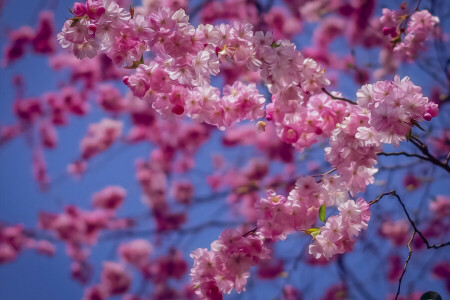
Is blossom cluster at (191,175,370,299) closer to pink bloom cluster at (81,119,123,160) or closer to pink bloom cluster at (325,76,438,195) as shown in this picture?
pink bloom cluster at (325,76,438,195)

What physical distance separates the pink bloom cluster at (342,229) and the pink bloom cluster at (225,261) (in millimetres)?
329

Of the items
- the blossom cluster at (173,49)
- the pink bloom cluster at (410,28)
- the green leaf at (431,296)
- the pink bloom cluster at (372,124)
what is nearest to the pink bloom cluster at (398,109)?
the pink bloom cluster at (372,124)

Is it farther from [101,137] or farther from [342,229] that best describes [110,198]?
[342,229]

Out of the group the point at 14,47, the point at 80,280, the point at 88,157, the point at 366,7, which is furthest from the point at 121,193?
the point at 366,7

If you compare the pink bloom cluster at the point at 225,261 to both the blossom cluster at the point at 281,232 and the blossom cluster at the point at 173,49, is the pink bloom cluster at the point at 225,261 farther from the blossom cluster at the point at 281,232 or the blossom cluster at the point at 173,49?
the blossom cluster at the point at 173,49

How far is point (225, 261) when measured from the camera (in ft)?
7.90

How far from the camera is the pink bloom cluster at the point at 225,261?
2402 mm

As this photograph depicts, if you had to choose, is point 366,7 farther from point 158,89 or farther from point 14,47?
point 14,47

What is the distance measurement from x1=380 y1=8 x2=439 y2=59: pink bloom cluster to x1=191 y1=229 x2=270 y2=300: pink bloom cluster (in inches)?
74.5

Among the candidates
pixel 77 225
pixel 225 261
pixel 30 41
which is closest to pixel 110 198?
pixel 77 225

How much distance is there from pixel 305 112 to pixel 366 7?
5.36m

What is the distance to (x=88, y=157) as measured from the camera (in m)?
8.74

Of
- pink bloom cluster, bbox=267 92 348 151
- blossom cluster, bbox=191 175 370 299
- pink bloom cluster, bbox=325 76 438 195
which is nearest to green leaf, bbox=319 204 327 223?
blossom cluster, bbox=191 175 370 299

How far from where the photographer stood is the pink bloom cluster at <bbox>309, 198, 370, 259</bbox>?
7.63ft
